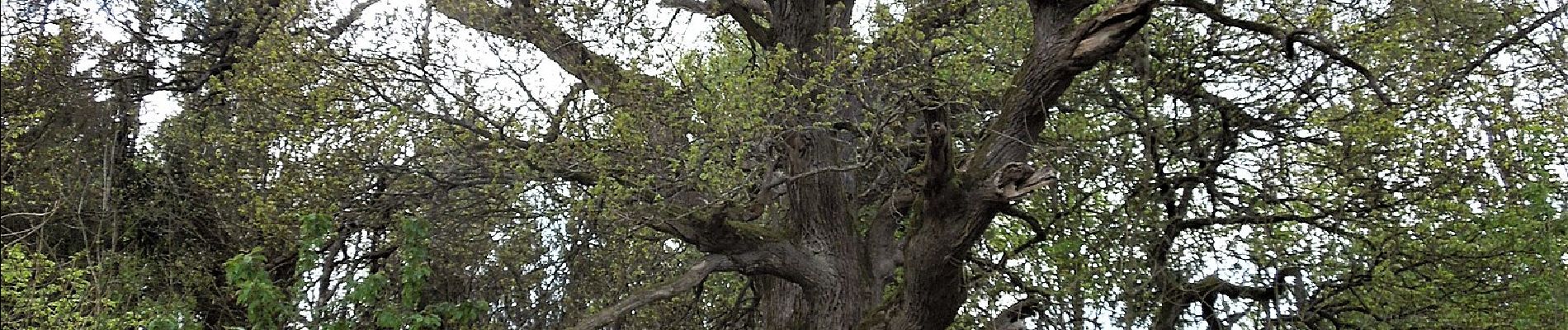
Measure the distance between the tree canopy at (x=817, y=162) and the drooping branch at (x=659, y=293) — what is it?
0.11 ft

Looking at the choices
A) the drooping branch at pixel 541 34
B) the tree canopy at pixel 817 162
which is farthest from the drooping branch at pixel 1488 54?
the drooping branch at pixel 541 34

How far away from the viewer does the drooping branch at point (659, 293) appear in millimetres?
8130

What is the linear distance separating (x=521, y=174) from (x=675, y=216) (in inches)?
42.3

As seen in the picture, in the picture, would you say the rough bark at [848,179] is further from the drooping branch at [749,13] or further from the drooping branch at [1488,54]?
the drooping branch at [1488,54]

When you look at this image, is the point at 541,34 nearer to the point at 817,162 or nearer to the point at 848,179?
the point at 817,162

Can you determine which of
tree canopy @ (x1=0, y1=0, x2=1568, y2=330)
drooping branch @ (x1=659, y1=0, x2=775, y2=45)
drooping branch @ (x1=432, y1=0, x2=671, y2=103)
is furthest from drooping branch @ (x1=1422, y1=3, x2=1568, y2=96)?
drooping branch @ (x1=432, y1=0, x2=671, y2=103)

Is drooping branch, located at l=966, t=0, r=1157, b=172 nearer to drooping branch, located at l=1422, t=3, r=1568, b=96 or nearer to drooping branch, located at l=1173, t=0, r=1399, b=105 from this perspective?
drooping branch, located at l=1173, t=0, r=1399, b=105

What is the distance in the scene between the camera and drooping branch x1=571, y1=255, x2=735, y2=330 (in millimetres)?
8130

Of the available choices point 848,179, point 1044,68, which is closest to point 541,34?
point 848,179

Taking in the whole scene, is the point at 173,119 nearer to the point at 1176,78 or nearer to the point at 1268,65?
the point at 1176,78

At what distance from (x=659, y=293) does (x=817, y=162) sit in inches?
59.8

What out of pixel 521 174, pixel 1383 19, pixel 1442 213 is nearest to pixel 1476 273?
pixel 1442 213

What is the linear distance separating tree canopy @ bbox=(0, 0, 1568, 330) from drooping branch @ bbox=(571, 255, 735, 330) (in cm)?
3

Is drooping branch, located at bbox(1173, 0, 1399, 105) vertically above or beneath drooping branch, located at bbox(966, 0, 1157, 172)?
above
